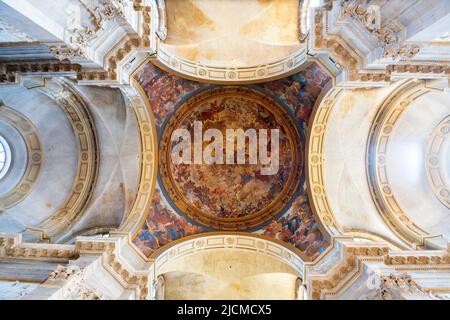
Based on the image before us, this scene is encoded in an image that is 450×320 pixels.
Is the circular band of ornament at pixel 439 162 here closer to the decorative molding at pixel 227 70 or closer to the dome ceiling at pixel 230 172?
the dome ceiling at pixel 230 172

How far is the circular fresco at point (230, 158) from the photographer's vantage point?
14.8m

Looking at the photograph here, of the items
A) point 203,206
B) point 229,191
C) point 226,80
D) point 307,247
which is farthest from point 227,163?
point 307,247

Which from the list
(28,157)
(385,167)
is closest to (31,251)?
(28,157)

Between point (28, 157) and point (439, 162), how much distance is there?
17542 mm

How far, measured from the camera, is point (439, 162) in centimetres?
1354

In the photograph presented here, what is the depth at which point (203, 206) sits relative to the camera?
1505cm

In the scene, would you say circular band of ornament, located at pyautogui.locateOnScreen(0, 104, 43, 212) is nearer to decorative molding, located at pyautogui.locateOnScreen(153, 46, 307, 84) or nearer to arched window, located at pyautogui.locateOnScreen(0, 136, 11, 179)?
arched window, located at pyautogui.locateOnScreen(0, 136, 11, 179)

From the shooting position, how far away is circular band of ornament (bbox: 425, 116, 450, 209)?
13.2 m

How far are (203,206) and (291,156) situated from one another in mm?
4558

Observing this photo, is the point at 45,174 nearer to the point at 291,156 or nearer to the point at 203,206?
the point at 203,206

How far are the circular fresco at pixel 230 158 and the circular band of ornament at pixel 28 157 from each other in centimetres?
560

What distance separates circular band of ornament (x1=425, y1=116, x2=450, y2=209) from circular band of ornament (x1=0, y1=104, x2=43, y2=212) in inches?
659

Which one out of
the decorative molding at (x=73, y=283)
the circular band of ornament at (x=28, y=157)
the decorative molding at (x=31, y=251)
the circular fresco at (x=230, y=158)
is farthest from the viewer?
the circular fresco at (x=230, y=158)

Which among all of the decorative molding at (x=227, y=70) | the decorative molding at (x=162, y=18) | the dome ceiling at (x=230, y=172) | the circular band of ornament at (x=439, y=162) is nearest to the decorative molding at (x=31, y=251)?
the dome ceiling at (x=230, y=172)
